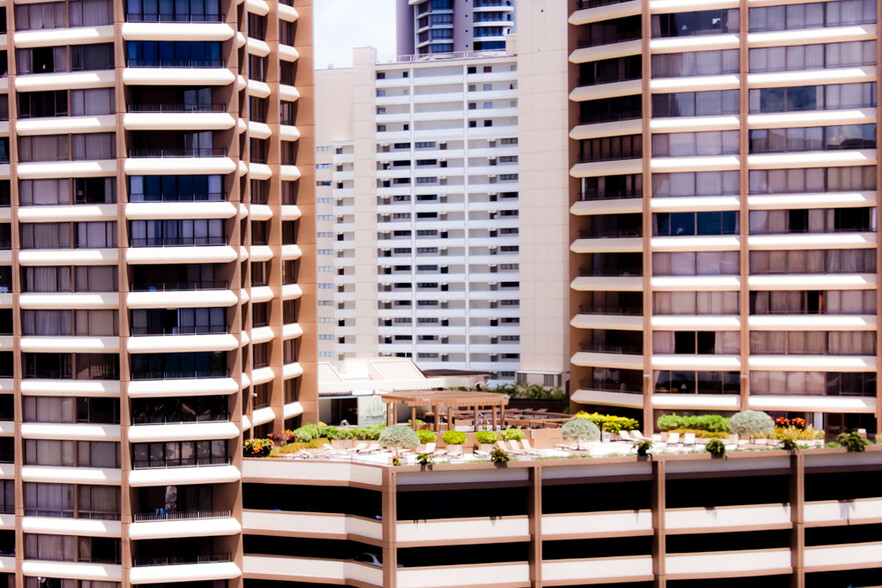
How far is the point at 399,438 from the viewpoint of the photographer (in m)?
64.8

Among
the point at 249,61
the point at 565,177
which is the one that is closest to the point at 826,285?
the point at 565,177

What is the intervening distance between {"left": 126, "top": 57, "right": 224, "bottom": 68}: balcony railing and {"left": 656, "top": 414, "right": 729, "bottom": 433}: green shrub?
35.6m

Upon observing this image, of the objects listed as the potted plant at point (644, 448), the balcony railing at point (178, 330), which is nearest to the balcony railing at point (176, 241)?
the balcony railing at point (178, 330)

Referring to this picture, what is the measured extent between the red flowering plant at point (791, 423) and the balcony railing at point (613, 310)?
11.7m

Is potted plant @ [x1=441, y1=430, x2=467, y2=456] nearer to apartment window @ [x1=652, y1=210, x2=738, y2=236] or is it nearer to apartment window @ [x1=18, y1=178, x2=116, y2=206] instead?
apartment window @ [x1=652, y1=210, x2=738, y2=236]

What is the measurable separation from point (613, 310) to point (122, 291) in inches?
1322

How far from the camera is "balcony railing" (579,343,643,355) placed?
77.8 metres

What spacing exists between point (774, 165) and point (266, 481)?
3842cm

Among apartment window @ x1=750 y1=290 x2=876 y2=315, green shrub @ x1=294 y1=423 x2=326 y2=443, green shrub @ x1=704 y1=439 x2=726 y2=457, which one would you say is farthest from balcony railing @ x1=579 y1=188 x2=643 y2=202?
green shrub @ x1=294 y1=423 x2=326 y2=443

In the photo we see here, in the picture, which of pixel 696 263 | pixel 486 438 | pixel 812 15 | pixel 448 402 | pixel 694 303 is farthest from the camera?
pixel 694 303

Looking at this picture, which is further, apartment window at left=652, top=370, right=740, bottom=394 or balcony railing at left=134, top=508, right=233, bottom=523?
apartment window at left=652, top=370, right=740, bottom=394

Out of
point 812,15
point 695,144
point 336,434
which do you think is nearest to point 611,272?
point 695,144

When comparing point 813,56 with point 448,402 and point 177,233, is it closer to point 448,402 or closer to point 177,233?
point 448,402

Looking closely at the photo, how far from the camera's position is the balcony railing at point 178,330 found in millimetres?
65375
